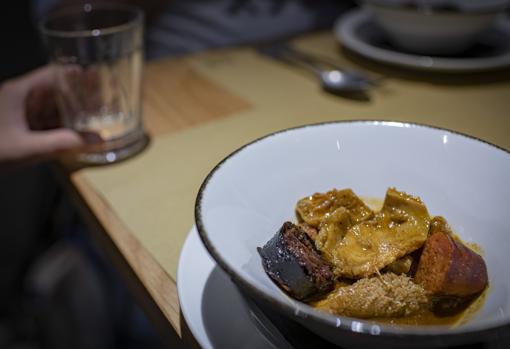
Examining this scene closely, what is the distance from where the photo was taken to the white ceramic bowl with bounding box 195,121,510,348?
17.5 inches

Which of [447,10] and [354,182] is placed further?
[447,10]

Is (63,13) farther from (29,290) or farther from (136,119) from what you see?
(29,290)

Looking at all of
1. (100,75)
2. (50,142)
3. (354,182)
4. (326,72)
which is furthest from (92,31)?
(354,182)

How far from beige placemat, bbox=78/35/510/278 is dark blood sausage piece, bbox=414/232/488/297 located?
0.30 meters

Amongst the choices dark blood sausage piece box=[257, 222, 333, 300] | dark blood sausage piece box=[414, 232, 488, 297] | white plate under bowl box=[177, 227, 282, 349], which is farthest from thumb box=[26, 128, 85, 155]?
dark blood sausage piece box=[414, 232, 488, 297]

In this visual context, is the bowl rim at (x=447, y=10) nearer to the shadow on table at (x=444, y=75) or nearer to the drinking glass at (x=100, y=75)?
the shadow on table at (x=444, y=75)

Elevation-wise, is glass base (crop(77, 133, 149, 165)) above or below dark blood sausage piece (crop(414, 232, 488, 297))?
below

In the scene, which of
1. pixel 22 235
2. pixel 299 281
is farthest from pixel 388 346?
pixel 22 235

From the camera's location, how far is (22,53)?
2082mm

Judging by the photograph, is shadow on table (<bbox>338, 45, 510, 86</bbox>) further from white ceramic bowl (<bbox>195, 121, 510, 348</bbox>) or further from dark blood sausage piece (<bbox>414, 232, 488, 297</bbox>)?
dark blood sausage piece (<bbox>414, 232, 488, 297</bbox>)

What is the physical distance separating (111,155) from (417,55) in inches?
30.0

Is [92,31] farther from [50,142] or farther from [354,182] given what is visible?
[354,182]

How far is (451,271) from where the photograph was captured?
1.45 ft

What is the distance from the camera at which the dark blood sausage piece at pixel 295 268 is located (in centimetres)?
45
